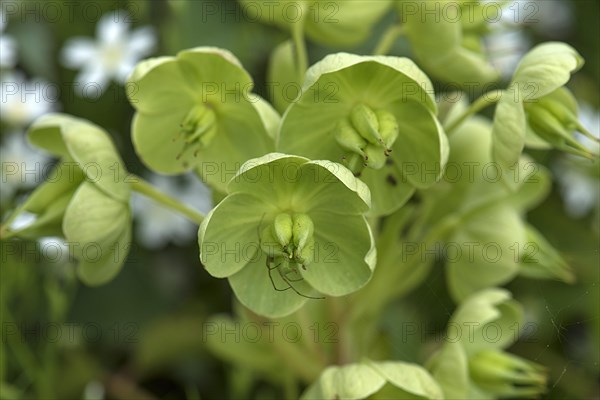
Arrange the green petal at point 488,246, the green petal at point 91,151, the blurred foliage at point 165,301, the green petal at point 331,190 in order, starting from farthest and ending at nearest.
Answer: the blurred foliage at point 165,301 → the green petal at point 488,246 → the green petal at point 91,151 → the green petal at point 331,190

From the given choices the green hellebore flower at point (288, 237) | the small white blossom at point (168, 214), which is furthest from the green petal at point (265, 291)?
the small white blossom at point (168, 214)

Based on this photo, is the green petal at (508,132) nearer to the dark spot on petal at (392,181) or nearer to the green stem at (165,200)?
the dark spot on petal at (392,181)

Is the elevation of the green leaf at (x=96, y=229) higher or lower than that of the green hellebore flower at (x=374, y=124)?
lower

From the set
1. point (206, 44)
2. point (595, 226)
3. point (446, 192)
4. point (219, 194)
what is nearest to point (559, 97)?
point (446, 192)

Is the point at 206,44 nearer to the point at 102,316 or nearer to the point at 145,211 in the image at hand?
the point at 145,211

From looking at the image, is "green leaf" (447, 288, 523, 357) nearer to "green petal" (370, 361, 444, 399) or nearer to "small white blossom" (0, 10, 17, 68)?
"green petal" (370, 361, 444, 399)

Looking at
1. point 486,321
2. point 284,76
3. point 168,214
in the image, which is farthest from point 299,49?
point 168,214

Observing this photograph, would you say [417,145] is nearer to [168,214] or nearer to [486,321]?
[486,321]
